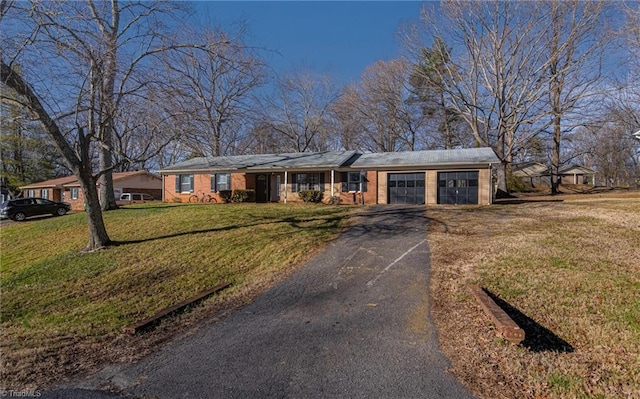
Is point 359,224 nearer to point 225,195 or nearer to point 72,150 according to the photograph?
point 72,150

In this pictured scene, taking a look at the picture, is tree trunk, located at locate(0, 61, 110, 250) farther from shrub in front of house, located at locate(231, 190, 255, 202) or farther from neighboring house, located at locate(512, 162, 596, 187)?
neighboring house, located at locate(512, 162, 596, 187)

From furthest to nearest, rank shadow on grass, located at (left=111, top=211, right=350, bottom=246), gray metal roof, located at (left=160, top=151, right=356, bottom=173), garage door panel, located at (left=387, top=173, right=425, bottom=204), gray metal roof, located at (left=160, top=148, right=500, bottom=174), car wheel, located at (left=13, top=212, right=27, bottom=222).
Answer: car wheel, located at (left=13, top=212, right=27, bottom=222) → gray metal roof, located at (left=160, top=151, right=356, bottom=173) → garage door panel, located at (left=387, top=173, right=425, bottom=204) → gray metal roof, located at (left=160, top=148, right=500, bottom=174) → shadow on grass, located at (left=111, top=211, right=350, bottom=246)

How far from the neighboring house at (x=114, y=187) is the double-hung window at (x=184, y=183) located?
408 inches

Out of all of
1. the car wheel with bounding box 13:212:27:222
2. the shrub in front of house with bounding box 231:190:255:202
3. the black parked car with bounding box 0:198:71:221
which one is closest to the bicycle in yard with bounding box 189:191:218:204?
the shrub in front of house with bounding box 231:190:255:202

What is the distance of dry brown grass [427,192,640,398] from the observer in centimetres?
357

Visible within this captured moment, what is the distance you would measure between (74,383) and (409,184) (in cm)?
1915

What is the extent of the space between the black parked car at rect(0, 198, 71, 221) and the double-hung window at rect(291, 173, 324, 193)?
650 inches

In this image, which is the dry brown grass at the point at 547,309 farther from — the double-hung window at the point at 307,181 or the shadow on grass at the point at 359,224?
the double-hung window at the point at 307,181

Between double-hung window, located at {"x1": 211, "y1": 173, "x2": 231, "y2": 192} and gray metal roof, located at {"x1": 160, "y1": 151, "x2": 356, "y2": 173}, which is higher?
gray metal roof, located at {"x1": 160, "y1": 151, "x2": 356, "y2": 173}

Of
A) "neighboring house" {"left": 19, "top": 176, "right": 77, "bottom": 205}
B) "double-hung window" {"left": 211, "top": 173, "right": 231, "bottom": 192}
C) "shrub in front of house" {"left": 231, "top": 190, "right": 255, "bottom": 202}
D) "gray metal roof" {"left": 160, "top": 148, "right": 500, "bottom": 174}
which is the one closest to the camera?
"gray metal roof" {"left": 160, "top": 148, "right": 500, "bottom": 174}

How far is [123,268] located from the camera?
895 centimetres

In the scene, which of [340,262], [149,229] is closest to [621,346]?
[340,262]

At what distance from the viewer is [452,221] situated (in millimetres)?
12773

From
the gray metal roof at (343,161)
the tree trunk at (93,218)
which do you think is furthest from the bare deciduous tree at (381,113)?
the tree trunk at (93,218)
